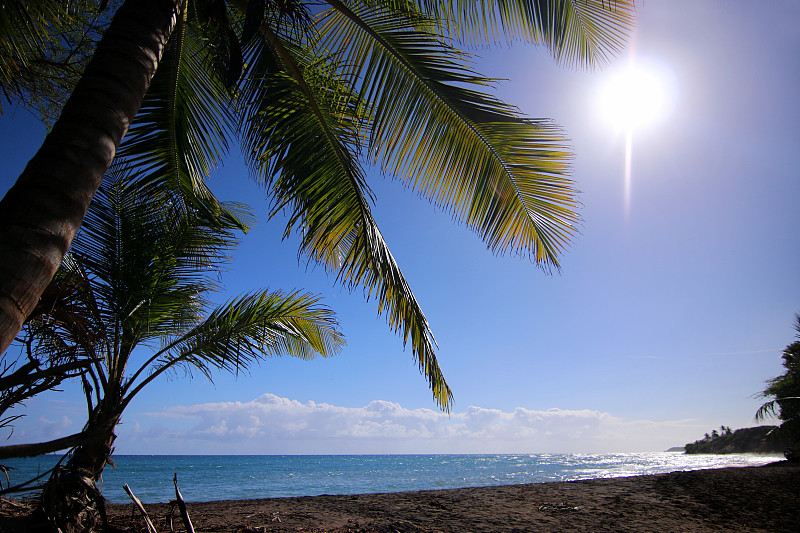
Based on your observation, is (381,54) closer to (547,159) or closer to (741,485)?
(547,159)

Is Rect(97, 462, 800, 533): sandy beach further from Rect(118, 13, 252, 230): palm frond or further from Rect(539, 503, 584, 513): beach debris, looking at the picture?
Rect(118, 13, 252, 230): palm frond

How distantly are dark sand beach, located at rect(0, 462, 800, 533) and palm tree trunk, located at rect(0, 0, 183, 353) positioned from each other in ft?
7.62

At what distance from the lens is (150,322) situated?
4.12 m

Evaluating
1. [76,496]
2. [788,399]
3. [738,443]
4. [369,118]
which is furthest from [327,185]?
[738,443]

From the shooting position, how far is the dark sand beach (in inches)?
165

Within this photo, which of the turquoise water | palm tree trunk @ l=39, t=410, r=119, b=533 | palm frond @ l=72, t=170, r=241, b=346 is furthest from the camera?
the turquoise water

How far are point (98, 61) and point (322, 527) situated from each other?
4284mm

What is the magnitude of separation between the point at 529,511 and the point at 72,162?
5891 millimetres

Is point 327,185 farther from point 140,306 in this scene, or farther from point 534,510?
point 534,510

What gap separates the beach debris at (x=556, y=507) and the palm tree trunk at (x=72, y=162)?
5.77m

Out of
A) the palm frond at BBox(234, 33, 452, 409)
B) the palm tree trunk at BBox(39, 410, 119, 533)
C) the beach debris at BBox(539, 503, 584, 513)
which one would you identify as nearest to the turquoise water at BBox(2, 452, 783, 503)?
the palm tree trunk at BBox(39, 410, 119, 533)

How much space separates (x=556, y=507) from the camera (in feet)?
17.9

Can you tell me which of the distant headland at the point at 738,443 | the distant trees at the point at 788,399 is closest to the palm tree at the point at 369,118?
the distant trees at the point at 788,399

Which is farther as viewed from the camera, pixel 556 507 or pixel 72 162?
pixel 556 507
